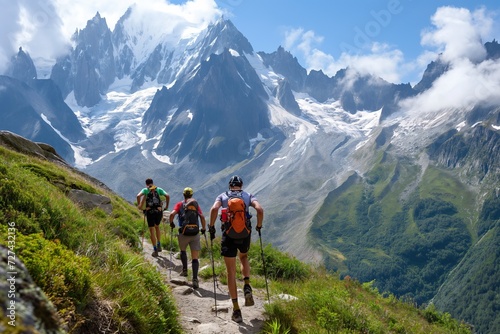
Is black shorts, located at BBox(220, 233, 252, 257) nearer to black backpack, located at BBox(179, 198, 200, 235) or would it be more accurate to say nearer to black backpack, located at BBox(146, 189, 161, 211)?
black backpack, located at BBox(179, 198, 200, 235)

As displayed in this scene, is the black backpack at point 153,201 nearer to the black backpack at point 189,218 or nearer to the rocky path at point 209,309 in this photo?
the rocky path at point 209,309

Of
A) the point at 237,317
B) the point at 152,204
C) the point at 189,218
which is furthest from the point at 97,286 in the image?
the point at 152,204

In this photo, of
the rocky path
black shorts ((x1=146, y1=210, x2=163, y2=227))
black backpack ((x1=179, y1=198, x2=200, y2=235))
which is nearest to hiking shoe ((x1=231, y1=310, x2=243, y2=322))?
the rocky path

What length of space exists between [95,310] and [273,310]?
13.7 ft

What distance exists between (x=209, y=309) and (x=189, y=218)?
3.87 m

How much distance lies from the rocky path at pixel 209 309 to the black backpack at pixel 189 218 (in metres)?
1.63

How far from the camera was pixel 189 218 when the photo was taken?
13.0 meters

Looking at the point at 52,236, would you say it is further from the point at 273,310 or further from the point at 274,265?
the point at 274,265

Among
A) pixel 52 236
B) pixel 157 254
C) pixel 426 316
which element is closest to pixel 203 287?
pixel 157 254

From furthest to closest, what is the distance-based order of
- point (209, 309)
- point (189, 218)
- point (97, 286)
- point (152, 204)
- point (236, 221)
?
point (152, 204) < point (189, 218) < point (209, 309) < point (236, 221) < point (97, 286)

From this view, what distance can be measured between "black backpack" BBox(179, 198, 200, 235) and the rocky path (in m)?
1.63

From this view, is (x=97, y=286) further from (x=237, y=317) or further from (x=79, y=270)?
(x=237, y=317)

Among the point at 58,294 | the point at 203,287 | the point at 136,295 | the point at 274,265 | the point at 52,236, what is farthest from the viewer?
the point at 274,265

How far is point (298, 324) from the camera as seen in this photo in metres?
7.84
